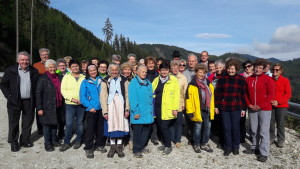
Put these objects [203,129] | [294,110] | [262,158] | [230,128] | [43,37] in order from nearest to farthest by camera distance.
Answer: [262,158] → [230,128] → [203,129] → [294,110] → [43,37]

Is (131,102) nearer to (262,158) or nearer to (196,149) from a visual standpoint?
(196,149)

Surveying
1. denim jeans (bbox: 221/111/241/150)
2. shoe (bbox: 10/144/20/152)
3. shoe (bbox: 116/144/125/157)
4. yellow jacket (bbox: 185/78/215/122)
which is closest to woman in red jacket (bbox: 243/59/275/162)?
denim jeans (bbox: 221/111/241/150)

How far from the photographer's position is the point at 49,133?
5.09m

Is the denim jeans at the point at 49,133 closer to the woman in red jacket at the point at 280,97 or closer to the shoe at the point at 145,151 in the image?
the shoe at the point at 145,151

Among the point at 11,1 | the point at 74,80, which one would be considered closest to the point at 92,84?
the point at 74,80

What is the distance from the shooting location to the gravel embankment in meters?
4.47

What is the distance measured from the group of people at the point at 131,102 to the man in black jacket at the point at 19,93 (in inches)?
0.7

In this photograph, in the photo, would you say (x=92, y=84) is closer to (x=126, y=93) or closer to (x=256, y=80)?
(x=126, y=93)

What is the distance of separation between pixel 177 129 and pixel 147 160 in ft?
3.95

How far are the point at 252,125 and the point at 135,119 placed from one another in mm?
2689

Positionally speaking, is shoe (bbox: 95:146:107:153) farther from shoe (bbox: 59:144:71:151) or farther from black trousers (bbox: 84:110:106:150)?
shoe (bbox: 59:144:71:151)

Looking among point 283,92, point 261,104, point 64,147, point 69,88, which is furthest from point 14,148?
point 283,92

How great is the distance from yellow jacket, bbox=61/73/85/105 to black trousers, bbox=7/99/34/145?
2.93ft

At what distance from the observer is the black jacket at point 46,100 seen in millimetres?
4952
